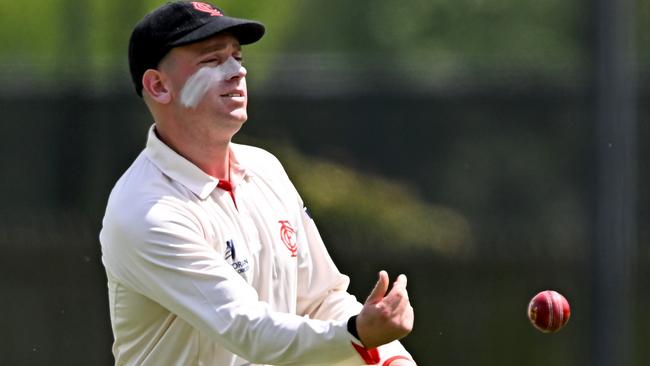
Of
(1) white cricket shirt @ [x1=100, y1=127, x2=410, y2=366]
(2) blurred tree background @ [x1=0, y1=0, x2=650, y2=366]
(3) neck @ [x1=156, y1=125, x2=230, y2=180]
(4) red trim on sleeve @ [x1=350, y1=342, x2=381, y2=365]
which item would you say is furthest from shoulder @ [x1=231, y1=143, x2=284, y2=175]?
(2) blurred tree background @ [x1=0, y1=0, x2=650, y2=366]

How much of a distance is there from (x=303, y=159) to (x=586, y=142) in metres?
1.43

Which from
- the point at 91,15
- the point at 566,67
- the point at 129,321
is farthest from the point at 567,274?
the point at 129,321

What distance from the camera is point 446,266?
22.4ft

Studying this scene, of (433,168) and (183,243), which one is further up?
(183,243)

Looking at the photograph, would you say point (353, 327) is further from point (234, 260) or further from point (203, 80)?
point (203, 80)

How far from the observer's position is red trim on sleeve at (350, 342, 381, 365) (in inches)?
134

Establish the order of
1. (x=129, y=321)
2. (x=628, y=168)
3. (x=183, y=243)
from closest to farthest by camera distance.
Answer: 1. (x=183, y=243)
2. (x=129, y=321)
3. (x=628, y=168)

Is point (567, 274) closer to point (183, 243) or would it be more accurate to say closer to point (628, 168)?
point (628, 168)

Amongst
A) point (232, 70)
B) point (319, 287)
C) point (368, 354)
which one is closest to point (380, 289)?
point (368, 354)

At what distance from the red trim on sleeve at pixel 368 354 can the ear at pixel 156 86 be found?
3.07ft

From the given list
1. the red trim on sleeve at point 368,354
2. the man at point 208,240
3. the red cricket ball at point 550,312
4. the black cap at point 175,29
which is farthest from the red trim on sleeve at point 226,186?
the red cricket ball at point 550,312

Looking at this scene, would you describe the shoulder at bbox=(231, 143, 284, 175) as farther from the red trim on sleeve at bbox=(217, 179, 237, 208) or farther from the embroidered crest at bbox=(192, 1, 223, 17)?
the embroidered crest at bbox=(192, 1, 223, 17)

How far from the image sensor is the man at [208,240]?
3.49 metres

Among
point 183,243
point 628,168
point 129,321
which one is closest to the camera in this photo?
point 183,243
